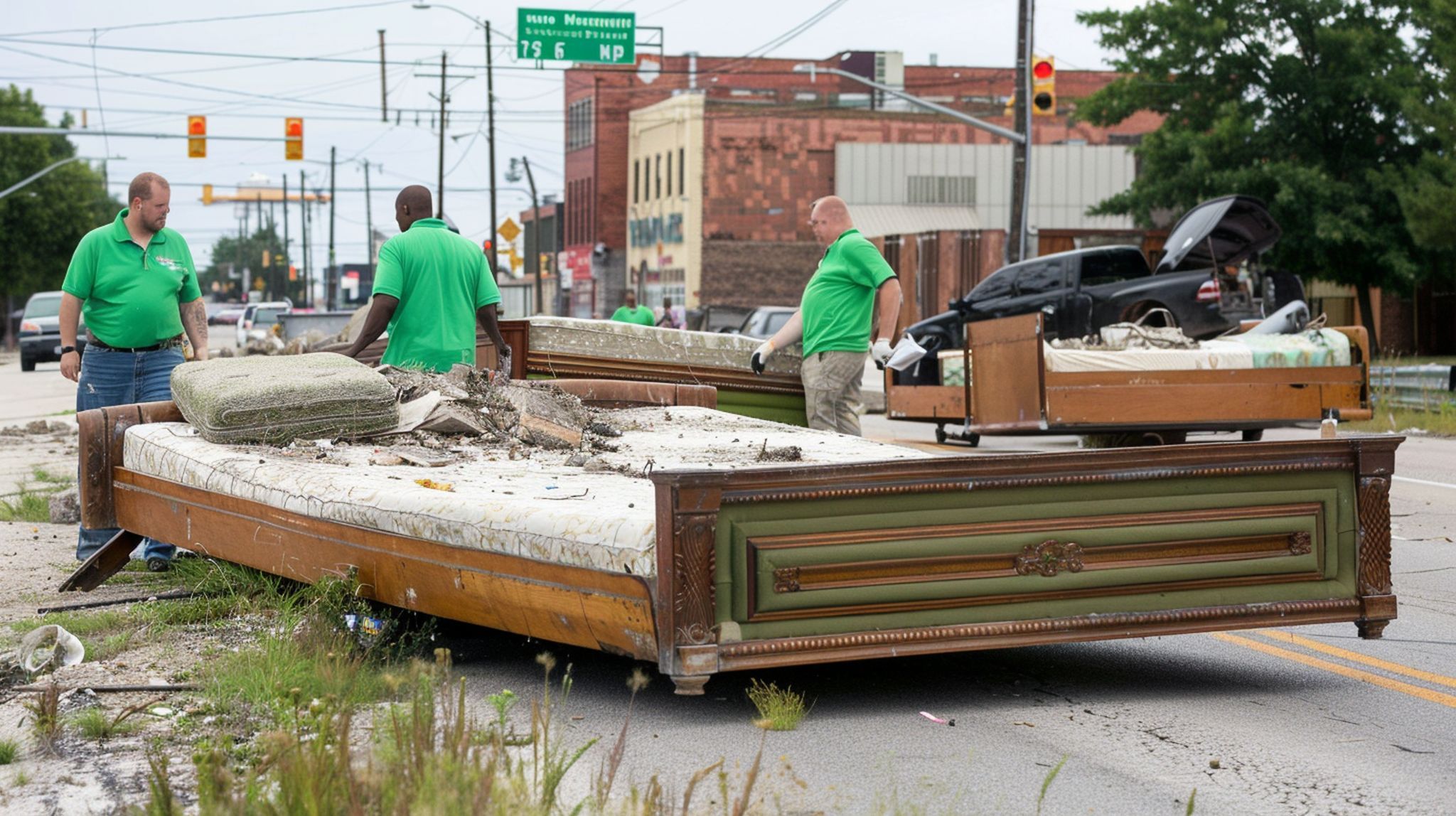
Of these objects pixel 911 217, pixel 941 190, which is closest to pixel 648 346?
pixel 911 217

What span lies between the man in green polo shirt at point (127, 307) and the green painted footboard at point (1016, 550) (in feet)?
14.3

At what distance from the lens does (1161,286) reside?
19.0 m

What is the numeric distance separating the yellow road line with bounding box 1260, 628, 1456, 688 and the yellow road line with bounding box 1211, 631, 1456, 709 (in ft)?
0.39

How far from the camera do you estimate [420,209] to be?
8820mm

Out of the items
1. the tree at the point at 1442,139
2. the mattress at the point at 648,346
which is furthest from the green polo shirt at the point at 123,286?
the tree at the point at 1442,139

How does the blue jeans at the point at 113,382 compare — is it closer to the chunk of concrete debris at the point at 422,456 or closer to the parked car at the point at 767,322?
the chunk of concrete debris at the point at 422,456

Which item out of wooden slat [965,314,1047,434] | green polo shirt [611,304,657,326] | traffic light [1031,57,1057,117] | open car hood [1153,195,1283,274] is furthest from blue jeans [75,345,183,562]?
traffic light [1031,57,1057,117]

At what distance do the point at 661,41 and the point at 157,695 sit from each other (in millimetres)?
39067

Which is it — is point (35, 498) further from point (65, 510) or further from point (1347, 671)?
point (1347, 671)

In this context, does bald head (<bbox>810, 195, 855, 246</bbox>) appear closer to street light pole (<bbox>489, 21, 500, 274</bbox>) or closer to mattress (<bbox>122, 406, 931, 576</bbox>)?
mattress (<bbox>122, 406, 931, 576</bbox>)

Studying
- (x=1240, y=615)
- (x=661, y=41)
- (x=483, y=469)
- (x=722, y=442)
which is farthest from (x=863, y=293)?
(x=661, y=41)

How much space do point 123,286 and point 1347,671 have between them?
595 centimetres

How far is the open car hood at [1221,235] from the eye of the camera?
17.6m

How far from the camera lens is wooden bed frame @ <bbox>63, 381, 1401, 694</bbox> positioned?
498cm
